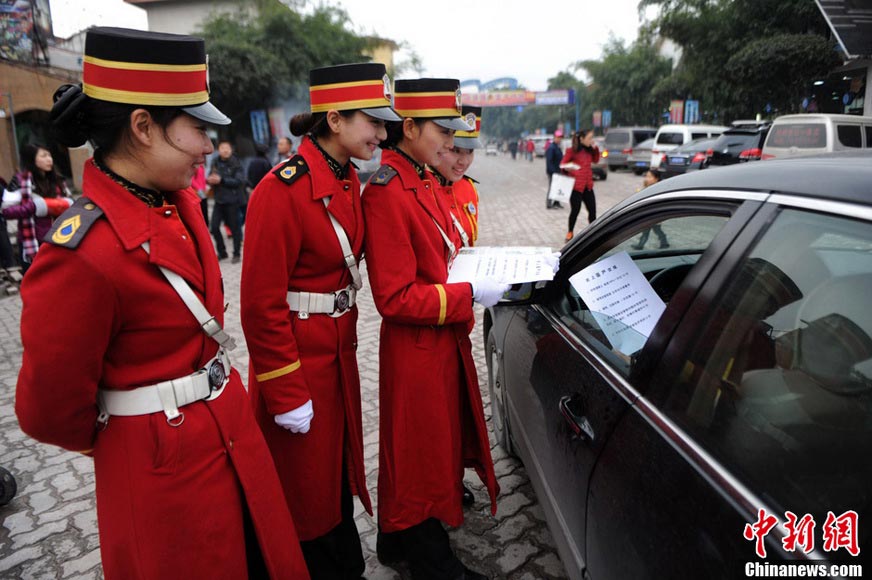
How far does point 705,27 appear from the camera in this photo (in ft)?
66.0

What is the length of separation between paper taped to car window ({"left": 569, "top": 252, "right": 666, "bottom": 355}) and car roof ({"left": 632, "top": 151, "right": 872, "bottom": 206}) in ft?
1.34

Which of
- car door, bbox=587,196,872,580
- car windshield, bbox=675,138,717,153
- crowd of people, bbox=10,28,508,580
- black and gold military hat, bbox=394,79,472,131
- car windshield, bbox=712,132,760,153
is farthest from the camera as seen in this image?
car windshield, bbox=675,138,717,153

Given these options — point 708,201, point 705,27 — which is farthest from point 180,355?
point 705,27

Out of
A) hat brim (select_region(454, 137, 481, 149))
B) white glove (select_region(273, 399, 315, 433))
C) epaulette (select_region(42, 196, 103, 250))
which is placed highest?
hat brim (select_region(454, 137, 481, 149))

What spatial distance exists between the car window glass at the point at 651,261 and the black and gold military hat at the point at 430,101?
0.75m

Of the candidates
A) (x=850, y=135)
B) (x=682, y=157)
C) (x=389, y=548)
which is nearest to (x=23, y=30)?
(x=682, y=157)

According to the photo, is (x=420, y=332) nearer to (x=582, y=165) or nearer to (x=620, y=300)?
(x=620, y=300)

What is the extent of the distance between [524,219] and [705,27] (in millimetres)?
A: 12555

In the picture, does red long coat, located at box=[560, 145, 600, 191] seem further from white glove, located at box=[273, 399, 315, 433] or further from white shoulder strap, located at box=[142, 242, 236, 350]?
white shoulder strap, located at box=[142, 242, 236, 350]

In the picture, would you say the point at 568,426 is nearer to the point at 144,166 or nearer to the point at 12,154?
the point at 144,166

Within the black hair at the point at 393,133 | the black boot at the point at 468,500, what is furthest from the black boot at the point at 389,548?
the black hair at the point at 393,133

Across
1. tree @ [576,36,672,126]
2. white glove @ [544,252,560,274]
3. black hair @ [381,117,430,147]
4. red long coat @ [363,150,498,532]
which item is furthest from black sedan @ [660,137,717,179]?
tree @ [576,36,672,126]

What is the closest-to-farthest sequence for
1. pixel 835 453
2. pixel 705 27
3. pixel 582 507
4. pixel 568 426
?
pixel 835 453
pixel 582 507
pixel 568 426
pixel 705 27

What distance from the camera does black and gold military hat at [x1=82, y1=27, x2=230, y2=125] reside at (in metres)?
1.41
